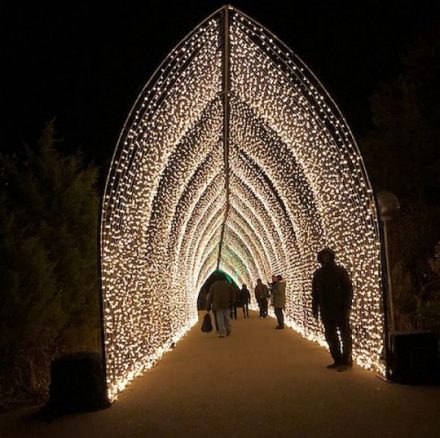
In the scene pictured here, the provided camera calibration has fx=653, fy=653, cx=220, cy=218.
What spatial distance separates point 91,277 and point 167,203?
2.42m

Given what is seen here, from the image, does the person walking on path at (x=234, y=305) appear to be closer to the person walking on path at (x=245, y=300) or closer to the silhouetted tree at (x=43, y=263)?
the person walking on path at (x=245, y=300)

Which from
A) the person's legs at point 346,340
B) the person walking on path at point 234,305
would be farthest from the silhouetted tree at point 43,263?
the person walking on path at point 234,305

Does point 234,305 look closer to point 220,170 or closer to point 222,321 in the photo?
point 222,321

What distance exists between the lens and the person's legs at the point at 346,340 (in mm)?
7956

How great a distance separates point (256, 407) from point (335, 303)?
2.39 meters

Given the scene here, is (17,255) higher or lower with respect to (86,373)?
higher

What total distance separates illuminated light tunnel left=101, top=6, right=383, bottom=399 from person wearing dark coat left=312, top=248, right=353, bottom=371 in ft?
0.94

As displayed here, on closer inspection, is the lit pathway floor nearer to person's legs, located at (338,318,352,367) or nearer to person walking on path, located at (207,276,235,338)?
person's legs, located at (338,318,352,367)

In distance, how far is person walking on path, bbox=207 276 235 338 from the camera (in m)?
13.5

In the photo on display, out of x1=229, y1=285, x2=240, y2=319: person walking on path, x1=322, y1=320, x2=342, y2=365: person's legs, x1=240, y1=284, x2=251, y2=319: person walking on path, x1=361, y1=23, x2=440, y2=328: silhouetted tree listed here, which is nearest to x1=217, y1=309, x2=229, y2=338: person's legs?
x1=229, y1=285, x2=240, y2=319: person walking on path

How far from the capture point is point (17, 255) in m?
7.33

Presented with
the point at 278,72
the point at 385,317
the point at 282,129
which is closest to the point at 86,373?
the point at 385,317

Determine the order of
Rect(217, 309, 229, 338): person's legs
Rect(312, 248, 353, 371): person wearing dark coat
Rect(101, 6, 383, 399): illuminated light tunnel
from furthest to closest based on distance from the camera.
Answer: Rect(217, 309, 229, 338): person's legs, Rect(312, 248, 353, 371): person wearing dark coat, Rect(101, 6, 383, 399): illuminated light tunnel

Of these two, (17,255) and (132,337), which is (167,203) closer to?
(132,337)
